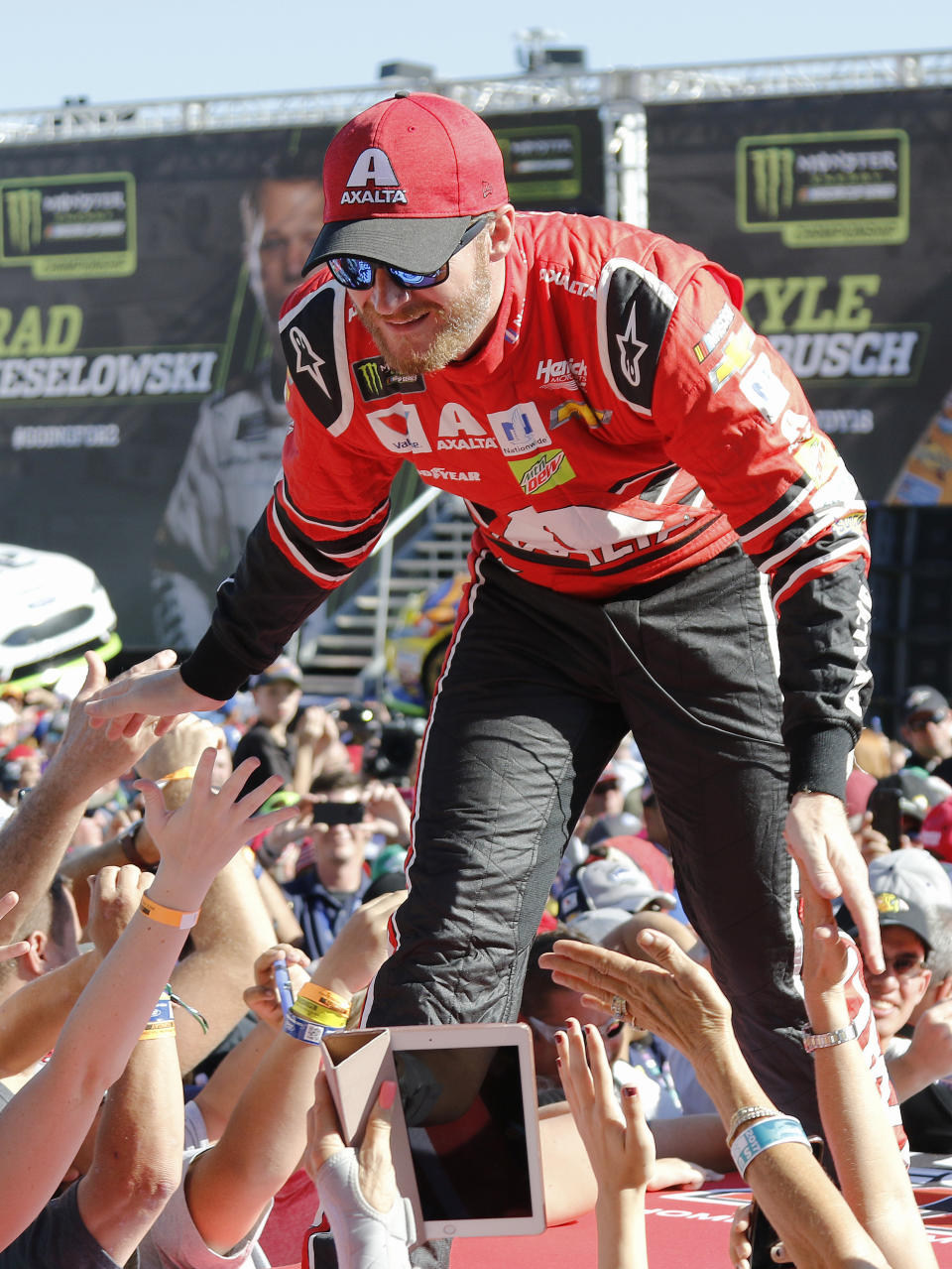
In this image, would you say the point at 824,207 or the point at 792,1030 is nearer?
the point at 792,1030

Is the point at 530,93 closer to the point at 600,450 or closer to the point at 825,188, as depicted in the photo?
the point at 825,188

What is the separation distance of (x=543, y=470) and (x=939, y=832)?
3.81 metres

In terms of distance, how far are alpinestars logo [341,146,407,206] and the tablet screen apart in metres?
1.11

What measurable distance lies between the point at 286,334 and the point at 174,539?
13.5 meters

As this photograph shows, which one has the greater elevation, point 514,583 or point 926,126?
point 926,126

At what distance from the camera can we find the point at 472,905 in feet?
7.58

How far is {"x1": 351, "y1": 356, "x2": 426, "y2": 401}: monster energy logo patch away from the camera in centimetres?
232

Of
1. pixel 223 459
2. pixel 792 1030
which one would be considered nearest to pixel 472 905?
pixel 792 1030

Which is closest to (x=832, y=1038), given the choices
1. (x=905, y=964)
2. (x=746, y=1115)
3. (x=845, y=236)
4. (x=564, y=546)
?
(x=746, y=1115)

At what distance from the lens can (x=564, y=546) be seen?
2.43 meters

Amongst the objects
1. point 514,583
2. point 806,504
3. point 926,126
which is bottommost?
point 514,583

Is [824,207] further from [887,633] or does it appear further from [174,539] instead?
[174,539]

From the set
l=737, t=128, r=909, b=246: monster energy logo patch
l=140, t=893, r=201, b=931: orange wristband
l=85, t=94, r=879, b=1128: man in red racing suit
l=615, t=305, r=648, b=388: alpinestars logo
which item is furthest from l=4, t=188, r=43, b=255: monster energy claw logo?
l=140, t=893, r=201, b=931: orange wristband

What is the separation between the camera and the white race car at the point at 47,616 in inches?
581
